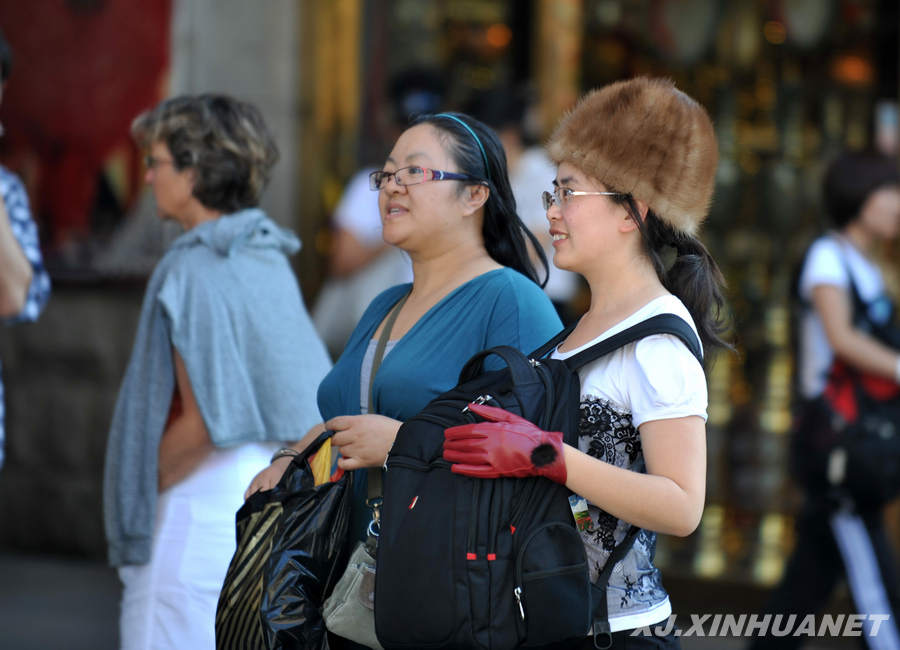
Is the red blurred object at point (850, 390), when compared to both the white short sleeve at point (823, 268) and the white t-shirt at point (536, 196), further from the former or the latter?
the white t-shirt at point (536, 196)

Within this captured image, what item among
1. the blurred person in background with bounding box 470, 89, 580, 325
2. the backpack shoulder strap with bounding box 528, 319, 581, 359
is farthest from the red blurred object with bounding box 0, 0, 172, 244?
the backpack shoulder strap with bounding box 528, 319, 581, 359

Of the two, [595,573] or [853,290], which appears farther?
[853,290]

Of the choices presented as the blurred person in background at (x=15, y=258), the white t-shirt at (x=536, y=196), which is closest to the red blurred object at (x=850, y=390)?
the white t-shirt at (x=536, y=196)

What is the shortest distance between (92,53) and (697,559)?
14.8 feet

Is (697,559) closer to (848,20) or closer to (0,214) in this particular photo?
(848,20)

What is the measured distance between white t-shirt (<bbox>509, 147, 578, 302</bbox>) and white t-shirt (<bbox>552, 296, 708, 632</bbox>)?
8.21 feet

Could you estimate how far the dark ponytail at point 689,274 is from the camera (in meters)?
2.13

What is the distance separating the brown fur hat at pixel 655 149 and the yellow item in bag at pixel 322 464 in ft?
2.84

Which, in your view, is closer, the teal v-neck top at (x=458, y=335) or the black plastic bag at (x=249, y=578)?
the black plastic bag at (x=249, y=578)

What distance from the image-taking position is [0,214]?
3.39 meters

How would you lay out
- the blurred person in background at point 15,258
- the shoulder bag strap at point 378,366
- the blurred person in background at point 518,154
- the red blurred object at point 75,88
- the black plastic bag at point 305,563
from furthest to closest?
the red blurred object at point 75,88 → the blurred person in background at point 518,154 → the blurred person in background at point 15,258 → the shoulder bag strap at point 378,366 → the black plastic bag at point 305,563

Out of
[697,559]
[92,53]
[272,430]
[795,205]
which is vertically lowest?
[697,559]

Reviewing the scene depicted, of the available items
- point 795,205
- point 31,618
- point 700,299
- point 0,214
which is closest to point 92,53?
point 0,214

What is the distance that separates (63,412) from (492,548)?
4.71m
